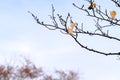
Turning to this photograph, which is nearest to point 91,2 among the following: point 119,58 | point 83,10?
point 83,10

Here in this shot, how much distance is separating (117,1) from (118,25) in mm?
422

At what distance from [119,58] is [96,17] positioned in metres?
0.81

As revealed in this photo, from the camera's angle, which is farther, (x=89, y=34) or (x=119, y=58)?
(x=119, y=58)

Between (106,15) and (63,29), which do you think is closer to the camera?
(63,29)

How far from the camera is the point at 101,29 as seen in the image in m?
5.17

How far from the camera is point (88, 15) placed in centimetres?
529

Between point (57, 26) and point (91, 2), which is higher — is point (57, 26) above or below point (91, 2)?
below

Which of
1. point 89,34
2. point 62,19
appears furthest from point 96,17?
point 62,19

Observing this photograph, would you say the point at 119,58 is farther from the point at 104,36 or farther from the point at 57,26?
the point at 57,26

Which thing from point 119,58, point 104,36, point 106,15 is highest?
point 106,15

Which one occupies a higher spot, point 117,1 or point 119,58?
point 117,1

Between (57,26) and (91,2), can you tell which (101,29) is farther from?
(57,26)

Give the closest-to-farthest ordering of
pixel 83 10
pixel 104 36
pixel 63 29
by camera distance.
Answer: pixel 63 29, pixel 104 36, pixel 83 10

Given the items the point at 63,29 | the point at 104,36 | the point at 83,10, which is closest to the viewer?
the point at 63,29
